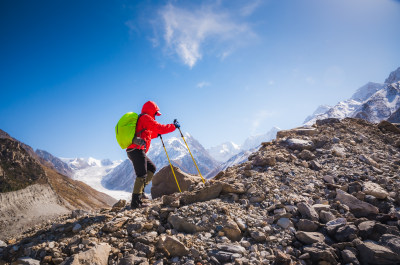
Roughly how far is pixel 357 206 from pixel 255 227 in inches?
125

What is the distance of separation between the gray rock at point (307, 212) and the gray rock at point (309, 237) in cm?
60

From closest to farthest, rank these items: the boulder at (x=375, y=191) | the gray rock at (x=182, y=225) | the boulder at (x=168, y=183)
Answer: the gray rock at (x=182, y=225), the boulder at (x=375, y=191), the boulder at (x=168, y=183)

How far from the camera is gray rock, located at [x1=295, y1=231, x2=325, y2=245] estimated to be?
14.3 feet

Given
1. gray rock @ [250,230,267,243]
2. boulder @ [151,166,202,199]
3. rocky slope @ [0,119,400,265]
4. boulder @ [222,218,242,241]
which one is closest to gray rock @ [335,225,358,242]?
rocky slope @ [0,119,400,265]

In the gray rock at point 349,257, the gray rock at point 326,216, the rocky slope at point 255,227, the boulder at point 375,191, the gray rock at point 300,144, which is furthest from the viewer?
the gray rock at point 300,144

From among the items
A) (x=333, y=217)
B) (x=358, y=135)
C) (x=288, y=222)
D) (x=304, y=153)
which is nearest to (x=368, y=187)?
(x=333, y=217)

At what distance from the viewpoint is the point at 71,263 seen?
3377 millimetres

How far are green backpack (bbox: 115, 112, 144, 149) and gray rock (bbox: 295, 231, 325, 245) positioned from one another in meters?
5.13

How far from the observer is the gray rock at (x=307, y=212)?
16.9ft

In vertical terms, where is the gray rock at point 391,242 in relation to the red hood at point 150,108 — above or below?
below

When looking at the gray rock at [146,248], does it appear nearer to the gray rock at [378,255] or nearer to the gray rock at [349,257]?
the gray rock at [349,257]

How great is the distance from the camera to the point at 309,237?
439cm

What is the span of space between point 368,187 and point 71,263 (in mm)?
8277

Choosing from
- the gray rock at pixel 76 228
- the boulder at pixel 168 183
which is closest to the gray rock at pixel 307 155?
the boulder at pixel 168 183
